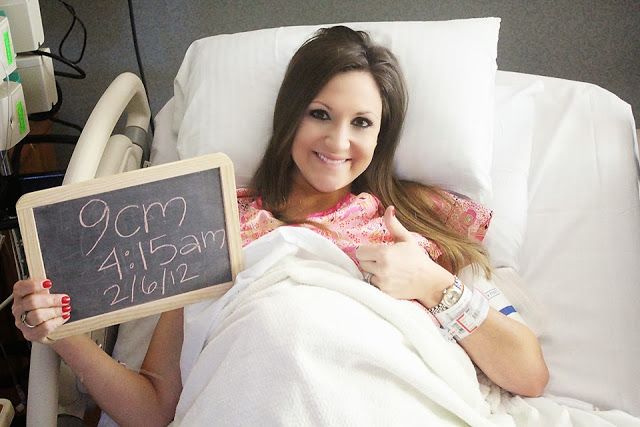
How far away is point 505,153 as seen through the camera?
5.24 ft

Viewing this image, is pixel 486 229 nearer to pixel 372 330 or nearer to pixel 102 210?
pixel 372 330

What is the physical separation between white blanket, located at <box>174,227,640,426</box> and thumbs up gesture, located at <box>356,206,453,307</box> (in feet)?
0.09

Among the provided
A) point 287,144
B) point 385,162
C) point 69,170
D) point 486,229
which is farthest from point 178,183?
point 486,229

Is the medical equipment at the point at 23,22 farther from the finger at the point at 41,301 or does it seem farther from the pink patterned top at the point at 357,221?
the finger at the point at 41,301

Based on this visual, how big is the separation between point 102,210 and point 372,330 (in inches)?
16.8

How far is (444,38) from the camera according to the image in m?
1.54

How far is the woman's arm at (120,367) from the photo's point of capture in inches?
38.7

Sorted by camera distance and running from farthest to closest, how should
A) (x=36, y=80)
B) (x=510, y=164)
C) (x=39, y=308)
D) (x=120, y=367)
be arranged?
1. (x=36, y=80)
2. (x=510, y=164)
3. (x=120, y=367)
4. (x=39, y=308)

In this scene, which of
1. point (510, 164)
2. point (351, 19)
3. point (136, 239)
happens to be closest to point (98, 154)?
point (136, 239)

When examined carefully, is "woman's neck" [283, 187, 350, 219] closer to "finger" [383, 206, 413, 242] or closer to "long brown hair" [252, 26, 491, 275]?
"long brown hair" [252, 26, 491, 275]

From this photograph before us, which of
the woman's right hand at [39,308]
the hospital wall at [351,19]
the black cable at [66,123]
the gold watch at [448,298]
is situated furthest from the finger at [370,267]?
the black cable at [66,123]

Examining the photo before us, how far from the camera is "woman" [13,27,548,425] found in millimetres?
1132

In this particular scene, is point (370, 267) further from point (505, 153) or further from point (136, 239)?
point (505, 153)

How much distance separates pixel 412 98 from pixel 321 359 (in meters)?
0.70
